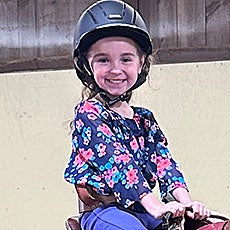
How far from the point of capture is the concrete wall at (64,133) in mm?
2285

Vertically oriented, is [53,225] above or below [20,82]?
below

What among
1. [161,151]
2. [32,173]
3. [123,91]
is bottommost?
[32,173]

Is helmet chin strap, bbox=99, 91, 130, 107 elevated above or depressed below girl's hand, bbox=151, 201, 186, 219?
above

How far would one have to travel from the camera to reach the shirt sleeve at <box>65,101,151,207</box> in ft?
4.36

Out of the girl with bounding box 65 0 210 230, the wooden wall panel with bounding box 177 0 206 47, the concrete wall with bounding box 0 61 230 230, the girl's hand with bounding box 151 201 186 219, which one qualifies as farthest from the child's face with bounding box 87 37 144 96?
the wooden wall panel with bounding box 177 0 206 47

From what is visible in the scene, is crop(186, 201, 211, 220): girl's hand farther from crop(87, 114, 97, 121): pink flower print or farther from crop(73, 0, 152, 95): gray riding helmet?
crop(73, 0, 152, 95): gray riding helmet

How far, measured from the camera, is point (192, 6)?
2.33 meters

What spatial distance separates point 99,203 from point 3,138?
1030 millimetres

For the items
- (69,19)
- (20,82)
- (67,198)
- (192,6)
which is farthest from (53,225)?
(192,6)

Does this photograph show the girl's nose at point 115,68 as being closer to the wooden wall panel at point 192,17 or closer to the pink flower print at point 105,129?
the pink flower print at point 105,129

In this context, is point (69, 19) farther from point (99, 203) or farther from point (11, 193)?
point (99, 203)

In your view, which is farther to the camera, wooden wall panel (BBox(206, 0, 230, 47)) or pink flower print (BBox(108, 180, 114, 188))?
wooden wall panel (BBox(206, 0, 230, 47))

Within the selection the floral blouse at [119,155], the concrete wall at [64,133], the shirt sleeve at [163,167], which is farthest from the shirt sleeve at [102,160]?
the concrete wall at [64,133]

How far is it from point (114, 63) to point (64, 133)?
959mm
